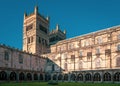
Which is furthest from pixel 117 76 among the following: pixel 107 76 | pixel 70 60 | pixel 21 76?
pixel 21 76

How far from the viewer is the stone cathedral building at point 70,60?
4662 centimetres

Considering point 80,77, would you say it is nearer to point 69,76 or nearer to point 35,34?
point 69,76

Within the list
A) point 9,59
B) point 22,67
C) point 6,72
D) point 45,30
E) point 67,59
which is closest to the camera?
point 6,72

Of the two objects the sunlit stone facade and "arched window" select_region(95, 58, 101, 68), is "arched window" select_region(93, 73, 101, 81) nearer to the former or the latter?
the sunlit stone facade

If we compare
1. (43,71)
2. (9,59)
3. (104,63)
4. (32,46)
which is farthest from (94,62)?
(32,46)

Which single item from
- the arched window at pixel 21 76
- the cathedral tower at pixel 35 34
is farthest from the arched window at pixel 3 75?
the cathedral tower at pixel 35 34

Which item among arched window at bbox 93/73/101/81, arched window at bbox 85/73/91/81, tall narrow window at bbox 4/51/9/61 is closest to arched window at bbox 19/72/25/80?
tall narrow window at bbox 4/51/9/61

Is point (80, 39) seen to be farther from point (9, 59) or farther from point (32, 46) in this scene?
point (9, 59)

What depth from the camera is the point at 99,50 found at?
5044cm

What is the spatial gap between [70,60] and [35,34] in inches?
806

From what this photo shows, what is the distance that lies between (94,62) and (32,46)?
94.6 feet

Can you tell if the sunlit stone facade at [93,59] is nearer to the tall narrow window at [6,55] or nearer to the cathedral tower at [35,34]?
the cathedral tower at [35,34]

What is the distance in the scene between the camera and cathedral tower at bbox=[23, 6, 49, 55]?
69.8 m

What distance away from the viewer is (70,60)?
56312mm
